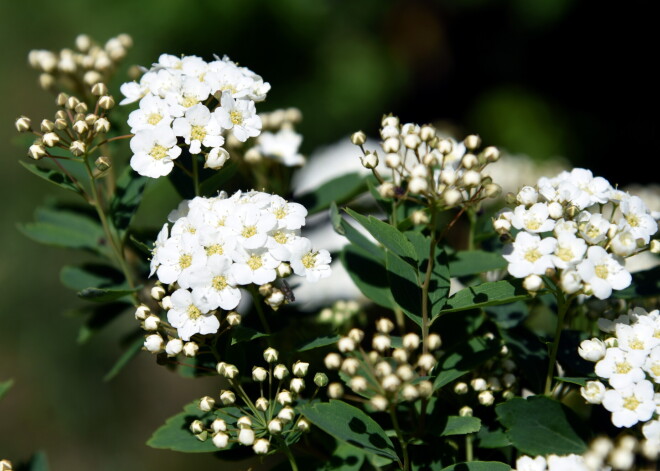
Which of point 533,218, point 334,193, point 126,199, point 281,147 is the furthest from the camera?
point 281,147

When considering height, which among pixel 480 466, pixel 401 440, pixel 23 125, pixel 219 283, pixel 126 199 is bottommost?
pixel 480 466

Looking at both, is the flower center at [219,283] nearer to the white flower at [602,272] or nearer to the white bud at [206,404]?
the white bud at [206,404]

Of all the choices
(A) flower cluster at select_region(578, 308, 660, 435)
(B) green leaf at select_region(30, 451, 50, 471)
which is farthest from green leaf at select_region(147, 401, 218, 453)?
(A) flower cluster at select_region(578, 308, 660, 435)

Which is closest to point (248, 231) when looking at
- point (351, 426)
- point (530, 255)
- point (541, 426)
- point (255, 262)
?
point (255, 262)

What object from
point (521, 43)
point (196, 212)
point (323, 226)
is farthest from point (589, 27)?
point (196, 212)

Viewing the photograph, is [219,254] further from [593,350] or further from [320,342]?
[593,350]

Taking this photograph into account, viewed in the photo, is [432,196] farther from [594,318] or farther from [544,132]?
[544,132]

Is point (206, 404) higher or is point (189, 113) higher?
point (189, 113)
